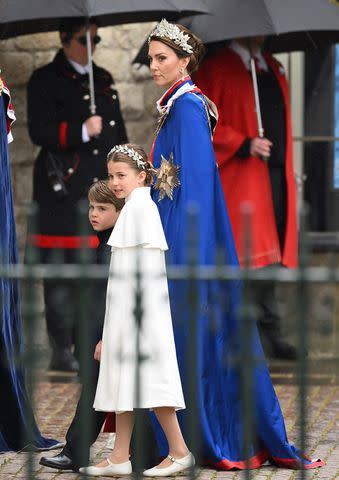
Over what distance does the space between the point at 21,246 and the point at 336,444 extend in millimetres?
3259

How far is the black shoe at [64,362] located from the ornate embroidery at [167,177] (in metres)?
2.45

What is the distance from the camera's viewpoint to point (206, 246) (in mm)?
5625

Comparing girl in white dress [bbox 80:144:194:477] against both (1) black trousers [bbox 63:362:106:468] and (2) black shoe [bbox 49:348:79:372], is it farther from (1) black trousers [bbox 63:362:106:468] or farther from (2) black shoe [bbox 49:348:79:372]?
(2) black shoe [bbox 49:348:79:372]

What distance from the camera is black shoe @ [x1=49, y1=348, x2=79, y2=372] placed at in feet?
25.7

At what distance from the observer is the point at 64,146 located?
7.86m

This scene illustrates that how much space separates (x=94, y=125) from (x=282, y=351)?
1.79m

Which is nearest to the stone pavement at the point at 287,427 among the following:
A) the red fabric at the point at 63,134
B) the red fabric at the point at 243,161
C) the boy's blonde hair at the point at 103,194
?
the red fabric at the point at 243,161

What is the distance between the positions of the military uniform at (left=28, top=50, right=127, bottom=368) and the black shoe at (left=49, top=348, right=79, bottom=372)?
4 cm

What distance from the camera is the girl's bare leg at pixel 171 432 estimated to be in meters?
5.33

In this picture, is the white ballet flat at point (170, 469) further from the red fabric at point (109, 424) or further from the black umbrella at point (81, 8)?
the black umbrella at point (81, 8)

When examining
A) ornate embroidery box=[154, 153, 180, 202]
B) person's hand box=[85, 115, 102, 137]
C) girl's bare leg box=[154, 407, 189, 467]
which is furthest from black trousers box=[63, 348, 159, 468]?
person's hand box=[85, 115, 102, 137]

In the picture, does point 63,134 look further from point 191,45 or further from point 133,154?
point 133,154

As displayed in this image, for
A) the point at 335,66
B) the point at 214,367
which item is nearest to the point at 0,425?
the point at 214,367

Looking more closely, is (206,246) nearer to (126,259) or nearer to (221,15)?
(126,259)
